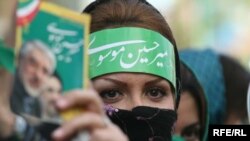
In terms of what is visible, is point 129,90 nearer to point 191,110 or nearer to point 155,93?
point 155,93

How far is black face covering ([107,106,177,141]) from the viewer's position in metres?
1.42

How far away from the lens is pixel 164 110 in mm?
1472

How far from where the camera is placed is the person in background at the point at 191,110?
211 cm

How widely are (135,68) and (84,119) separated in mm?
590

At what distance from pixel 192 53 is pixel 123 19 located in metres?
0.72

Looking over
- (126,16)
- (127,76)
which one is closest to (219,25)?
(126,16)

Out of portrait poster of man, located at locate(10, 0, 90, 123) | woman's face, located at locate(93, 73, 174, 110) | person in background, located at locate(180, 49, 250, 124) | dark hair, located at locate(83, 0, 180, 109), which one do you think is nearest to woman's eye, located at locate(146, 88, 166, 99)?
woman's face, located at locate(93, 73, 174, 110)

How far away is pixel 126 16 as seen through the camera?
158cm

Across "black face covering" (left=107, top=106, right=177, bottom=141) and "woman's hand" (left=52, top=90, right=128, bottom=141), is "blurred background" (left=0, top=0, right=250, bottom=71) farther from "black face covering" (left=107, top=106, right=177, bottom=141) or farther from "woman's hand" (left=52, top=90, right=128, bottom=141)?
"woman's hand" (left=52, top=90, right=128, bottom=141)

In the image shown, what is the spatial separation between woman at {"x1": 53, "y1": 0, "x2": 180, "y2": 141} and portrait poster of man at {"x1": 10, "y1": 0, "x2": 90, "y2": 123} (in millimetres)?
455

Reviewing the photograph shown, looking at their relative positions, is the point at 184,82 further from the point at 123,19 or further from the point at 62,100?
the point at 62,100

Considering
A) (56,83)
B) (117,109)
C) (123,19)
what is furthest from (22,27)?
(123,19)

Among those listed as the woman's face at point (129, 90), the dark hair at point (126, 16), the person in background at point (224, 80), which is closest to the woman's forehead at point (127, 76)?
the woman's face at point (129, 90)

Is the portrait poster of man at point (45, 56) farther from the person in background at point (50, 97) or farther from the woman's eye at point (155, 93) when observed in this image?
the woman's eye at point (155, 93)
